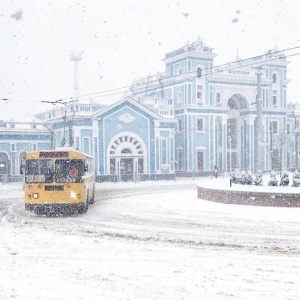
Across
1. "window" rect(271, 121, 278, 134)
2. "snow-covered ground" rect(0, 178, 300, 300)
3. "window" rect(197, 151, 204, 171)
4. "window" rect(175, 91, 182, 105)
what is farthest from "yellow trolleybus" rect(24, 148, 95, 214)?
"window" rect(271, 121, 278, 134)

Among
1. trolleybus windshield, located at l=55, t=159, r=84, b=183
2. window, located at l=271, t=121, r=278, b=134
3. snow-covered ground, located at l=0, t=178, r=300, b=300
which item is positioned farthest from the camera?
window, located at l=271, t=121, r=278, b=134

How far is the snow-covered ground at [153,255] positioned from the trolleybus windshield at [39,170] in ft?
4.80

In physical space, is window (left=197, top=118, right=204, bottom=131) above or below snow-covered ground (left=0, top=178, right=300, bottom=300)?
above

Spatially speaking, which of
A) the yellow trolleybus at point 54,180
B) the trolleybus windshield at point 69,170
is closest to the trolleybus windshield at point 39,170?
the yellow trolleybus at point 54,180

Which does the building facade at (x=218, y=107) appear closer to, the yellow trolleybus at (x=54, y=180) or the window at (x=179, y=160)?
the window at (x=179, y=160)

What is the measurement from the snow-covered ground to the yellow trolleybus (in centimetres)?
66

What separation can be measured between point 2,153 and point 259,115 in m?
32.1

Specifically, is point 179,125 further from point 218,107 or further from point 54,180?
point 54,180

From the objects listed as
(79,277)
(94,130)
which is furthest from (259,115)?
(94,130)

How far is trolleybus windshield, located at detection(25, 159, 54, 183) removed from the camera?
18422 mm

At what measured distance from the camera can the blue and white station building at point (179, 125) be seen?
47.7 m

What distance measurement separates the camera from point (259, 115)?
23781 mm

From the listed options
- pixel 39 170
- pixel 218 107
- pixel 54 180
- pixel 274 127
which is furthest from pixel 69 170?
pixel 274 127

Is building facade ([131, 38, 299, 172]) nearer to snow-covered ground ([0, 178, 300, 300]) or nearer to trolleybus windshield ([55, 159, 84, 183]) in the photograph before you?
trolleybus windshield ([55, 159, 84, 183])
